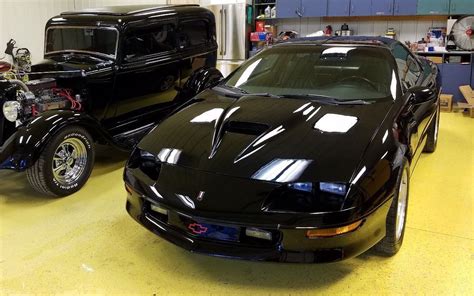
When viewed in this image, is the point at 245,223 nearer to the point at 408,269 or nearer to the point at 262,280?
the point at 262,280

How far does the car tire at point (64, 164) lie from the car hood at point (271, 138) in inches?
42.7

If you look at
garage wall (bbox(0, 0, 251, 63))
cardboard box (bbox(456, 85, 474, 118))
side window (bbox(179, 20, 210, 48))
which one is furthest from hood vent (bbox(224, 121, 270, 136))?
garage wall (bbox(0, 0, 251, 63))

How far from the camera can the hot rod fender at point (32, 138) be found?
302 centimetres

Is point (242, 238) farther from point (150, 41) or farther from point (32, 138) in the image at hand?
point (150, 41)

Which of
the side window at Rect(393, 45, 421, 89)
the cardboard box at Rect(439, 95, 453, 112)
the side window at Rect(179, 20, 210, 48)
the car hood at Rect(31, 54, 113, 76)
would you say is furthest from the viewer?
the cardboard box at Rect(439, 95, 453, 112)

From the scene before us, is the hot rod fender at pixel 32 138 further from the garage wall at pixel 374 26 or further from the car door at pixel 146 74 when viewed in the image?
the garage wall at pixel 374 26

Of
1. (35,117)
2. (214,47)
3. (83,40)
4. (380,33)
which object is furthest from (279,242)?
(380,33)

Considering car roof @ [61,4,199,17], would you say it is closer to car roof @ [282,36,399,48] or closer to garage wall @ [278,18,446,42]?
car roof @ [282,36,399,48]

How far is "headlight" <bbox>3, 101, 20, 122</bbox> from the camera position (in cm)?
323

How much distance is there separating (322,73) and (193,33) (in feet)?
7.41

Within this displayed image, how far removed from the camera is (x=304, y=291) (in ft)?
6.92

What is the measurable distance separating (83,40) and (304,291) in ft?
10.5

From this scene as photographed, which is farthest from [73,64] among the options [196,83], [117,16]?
[196,83]

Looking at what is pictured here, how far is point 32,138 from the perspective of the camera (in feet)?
10.1
